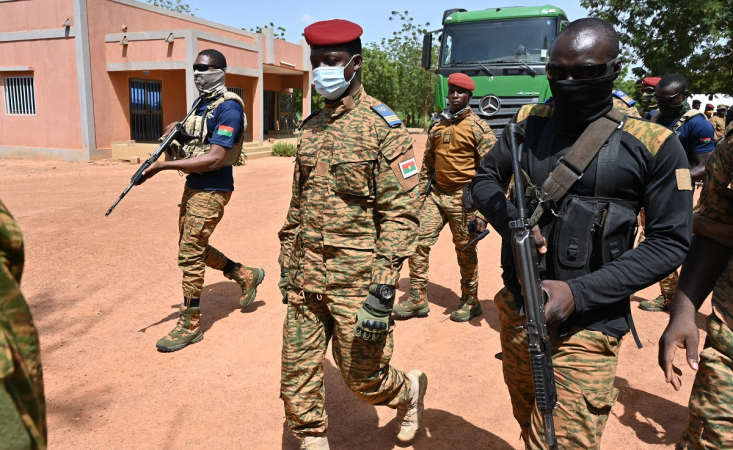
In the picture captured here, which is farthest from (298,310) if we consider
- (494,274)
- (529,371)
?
(494,274)

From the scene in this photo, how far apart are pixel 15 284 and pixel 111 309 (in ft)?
15.1

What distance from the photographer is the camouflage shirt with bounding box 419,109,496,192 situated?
17.0ft

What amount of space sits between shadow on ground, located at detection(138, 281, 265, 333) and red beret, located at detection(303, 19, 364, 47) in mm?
2967

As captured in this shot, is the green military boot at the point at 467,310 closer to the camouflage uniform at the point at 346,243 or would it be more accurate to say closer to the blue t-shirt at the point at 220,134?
the blue t-shirt at the point at 220,134

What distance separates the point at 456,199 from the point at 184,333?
265 centimetres

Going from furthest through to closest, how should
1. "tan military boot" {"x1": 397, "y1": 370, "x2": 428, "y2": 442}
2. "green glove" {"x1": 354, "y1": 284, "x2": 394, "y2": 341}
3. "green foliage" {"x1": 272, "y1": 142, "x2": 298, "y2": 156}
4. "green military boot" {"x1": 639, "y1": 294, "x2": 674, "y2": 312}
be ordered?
"green foliage" {"x1": 272, "y1": 142, "x2": 298, "y2": 156}
"green military boot" {"x1": 639, "y1": 294, "x2": 674, "y2": 312}
"tan military boot" {"x1": 397, "y1": 370, "x2": 428, "y2": 442}
"green glove" {"x1": 354, "y1": 284, "x2": 394, "y2": 341}

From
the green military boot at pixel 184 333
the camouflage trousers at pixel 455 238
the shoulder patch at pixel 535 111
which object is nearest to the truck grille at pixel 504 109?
the camouflage trousers at pixel 455 238

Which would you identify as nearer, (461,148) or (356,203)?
(356,203)

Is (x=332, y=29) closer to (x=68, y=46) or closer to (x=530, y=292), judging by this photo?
(x=530, y=292)

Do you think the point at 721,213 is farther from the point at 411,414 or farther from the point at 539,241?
the point at 411,414

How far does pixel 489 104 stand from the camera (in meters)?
9.65

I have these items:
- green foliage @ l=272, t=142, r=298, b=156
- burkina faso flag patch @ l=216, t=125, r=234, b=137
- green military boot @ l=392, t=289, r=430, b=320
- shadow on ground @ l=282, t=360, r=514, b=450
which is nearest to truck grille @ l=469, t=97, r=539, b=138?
green military boot @ l=392, t=289, r=430, b=320

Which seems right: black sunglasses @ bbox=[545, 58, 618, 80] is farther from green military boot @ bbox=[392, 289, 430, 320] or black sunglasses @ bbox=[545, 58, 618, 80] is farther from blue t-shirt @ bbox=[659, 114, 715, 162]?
blue t-shirt @ bbox=[659, 114, 715, 162]

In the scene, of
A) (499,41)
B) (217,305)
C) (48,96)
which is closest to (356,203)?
(217,305)
